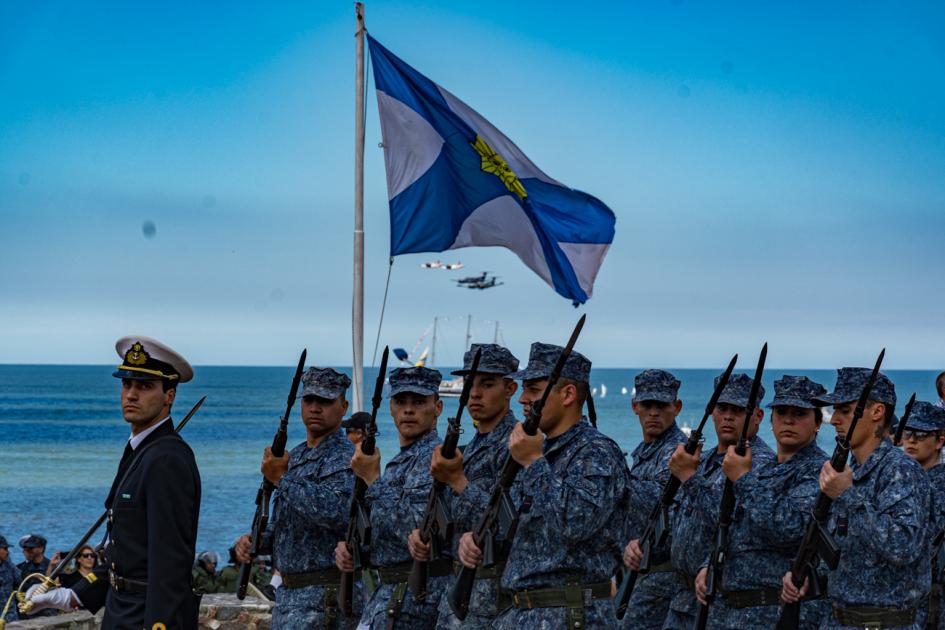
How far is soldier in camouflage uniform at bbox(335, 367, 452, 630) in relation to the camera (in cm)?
718

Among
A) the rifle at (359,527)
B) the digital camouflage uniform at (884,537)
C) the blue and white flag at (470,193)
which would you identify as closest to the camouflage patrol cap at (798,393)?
the digital camouflage uniform at (884,537)

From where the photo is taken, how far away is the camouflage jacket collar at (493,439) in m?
6.96

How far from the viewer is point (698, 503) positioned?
23.9ft

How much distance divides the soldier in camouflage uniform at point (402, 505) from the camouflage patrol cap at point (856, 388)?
7.34 ft

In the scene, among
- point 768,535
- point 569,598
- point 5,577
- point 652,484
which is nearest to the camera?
point 569,598

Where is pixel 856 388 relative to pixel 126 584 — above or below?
above

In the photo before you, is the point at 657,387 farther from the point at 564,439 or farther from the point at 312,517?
the point at 564,439

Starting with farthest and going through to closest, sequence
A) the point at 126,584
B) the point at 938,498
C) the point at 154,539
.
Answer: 1. the point at 938,498
2. the point at 126,584
3. the point at 154,539

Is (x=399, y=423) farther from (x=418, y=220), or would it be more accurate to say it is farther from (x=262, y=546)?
(x=418, y=220)

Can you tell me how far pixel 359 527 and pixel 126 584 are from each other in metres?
2.02

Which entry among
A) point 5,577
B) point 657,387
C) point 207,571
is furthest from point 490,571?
point 207,571

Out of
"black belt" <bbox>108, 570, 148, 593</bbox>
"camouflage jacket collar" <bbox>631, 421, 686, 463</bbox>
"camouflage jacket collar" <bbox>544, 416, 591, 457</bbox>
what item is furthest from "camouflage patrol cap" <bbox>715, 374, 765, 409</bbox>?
"black belt" <bbox>108, 570, 148, 593</bbox>

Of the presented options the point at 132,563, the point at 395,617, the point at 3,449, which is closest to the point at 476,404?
the point at 395,617

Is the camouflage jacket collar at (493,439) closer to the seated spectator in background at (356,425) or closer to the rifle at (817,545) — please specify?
the rifle at (817,545)
